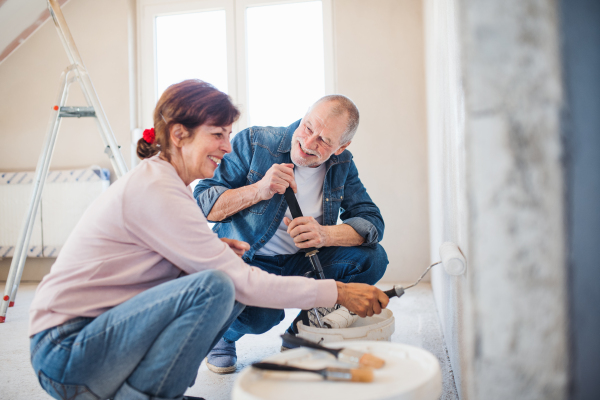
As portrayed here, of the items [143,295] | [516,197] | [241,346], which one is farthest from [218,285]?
[241,346]

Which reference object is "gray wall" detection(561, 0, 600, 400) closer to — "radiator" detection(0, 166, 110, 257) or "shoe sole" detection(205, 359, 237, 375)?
"shoe sole" detection(205, 359, 237, 375)

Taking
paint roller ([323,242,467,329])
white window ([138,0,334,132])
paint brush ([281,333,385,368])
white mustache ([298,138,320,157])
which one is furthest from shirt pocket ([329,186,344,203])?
white window ([138,0,334,132])

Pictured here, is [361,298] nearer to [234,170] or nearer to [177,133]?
[177,133]

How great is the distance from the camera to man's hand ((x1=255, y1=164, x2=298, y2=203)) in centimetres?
149

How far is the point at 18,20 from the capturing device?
3293 millimetres

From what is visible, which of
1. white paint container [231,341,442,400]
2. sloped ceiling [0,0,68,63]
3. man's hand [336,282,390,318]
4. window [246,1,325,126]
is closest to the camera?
white paint container [231,341,442,400]

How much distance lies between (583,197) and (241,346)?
1439 mm

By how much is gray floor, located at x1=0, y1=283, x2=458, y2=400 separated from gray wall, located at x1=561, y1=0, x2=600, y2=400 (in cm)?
43

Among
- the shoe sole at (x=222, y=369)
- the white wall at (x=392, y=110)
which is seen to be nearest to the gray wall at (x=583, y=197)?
the shoe sole at (x=222, y=369)

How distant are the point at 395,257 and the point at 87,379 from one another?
8.30 ft

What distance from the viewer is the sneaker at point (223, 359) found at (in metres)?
1.52

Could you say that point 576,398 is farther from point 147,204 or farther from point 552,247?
point 147,204

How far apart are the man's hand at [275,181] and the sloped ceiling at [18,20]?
2.49m

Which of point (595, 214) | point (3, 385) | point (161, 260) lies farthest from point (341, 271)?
point (3, 385)
